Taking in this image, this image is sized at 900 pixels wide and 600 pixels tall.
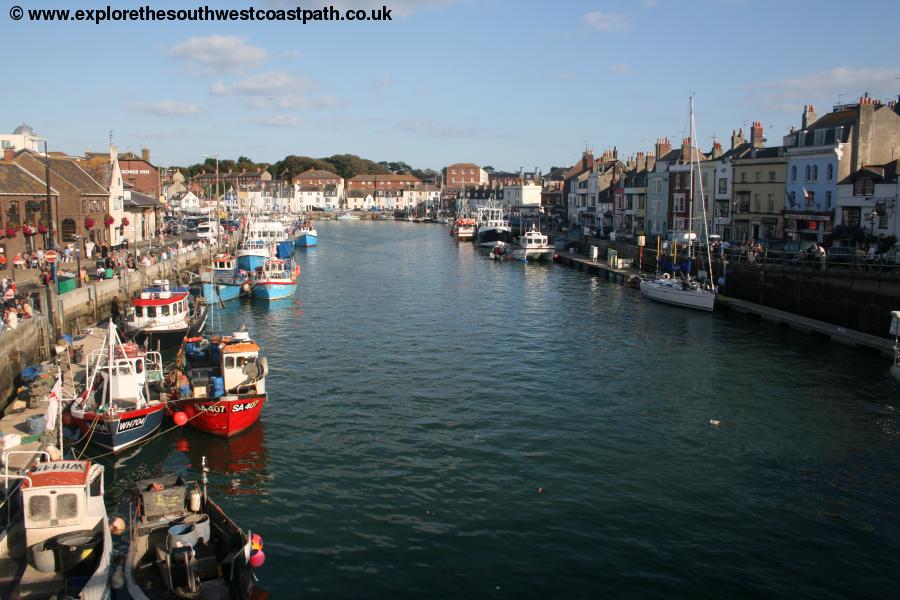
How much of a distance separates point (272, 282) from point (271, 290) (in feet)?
1.98

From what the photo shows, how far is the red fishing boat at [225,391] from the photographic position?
969 inches

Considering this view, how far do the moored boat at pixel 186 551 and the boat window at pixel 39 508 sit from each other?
1.76 metres

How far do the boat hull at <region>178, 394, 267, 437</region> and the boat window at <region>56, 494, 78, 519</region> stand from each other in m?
8.73

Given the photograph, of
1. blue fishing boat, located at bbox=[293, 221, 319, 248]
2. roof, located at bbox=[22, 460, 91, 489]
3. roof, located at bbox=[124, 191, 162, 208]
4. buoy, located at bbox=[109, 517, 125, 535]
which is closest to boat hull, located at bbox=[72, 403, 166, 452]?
buoy, located at bbox=[109, 517, 125, 535]

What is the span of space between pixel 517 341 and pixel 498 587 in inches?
978


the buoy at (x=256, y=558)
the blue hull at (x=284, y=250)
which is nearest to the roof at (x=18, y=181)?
the blue hull at (x=284, y=250)

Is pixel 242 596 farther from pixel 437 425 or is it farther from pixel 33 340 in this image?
pixel 33 340

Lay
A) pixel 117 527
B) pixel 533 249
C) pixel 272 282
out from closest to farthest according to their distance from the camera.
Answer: pixel 117 527
pixel 272 282
pixel 533 249

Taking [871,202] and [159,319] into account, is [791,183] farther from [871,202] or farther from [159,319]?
[159,319]

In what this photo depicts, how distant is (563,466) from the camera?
22.7m

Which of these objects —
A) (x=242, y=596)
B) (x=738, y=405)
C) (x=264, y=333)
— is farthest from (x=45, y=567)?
(x=264, y=333)

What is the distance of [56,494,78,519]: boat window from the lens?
1558 centimetres

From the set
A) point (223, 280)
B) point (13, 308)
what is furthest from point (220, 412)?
point (223, 280)

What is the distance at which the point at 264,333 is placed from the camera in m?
42.4
